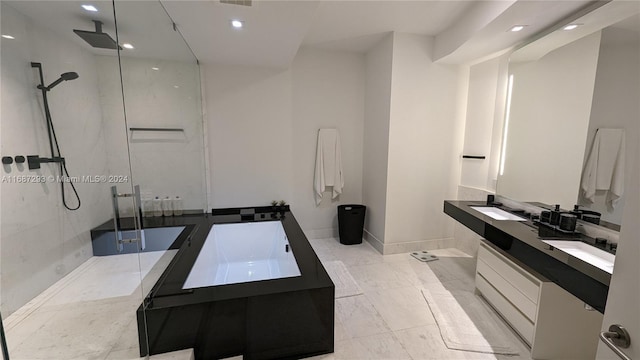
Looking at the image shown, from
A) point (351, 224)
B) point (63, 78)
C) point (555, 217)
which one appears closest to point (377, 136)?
point (351, 224)

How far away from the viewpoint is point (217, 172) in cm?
360

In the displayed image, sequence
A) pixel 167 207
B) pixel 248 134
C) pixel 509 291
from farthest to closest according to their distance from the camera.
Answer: pixel 248 134, pixel 167 207, pixel 509 291

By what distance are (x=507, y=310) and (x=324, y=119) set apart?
2.96 m

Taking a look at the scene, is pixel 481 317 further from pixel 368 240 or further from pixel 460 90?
pixel 460 90

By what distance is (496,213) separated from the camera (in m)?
2.66

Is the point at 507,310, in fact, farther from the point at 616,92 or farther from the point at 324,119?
the point at 324,119

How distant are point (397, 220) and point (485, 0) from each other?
7.99 feet

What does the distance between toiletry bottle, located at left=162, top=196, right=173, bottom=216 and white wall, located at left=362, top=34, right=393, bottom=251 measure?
2.45 m

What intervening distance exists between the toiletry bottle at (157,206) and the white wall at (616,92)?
3.35 meters

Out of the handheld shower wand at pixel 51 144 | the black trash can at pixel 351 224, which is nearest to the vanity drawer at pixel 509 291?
the black trash can at pixel 351 224

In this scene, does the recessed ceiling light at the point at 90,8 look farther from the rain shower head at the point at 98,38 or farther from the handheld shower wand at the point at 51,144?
the handheld shower wand at the point at 51,144

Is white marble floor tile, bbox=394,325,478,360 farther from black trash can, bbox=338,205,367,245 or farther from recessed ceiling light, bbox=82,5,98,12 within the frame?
recessed ceiling light, bbox=82,5,98,12

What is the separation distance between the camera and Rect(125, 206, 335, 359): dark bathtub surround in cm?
156

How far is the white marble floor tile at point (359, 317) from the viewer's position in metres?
2.07
